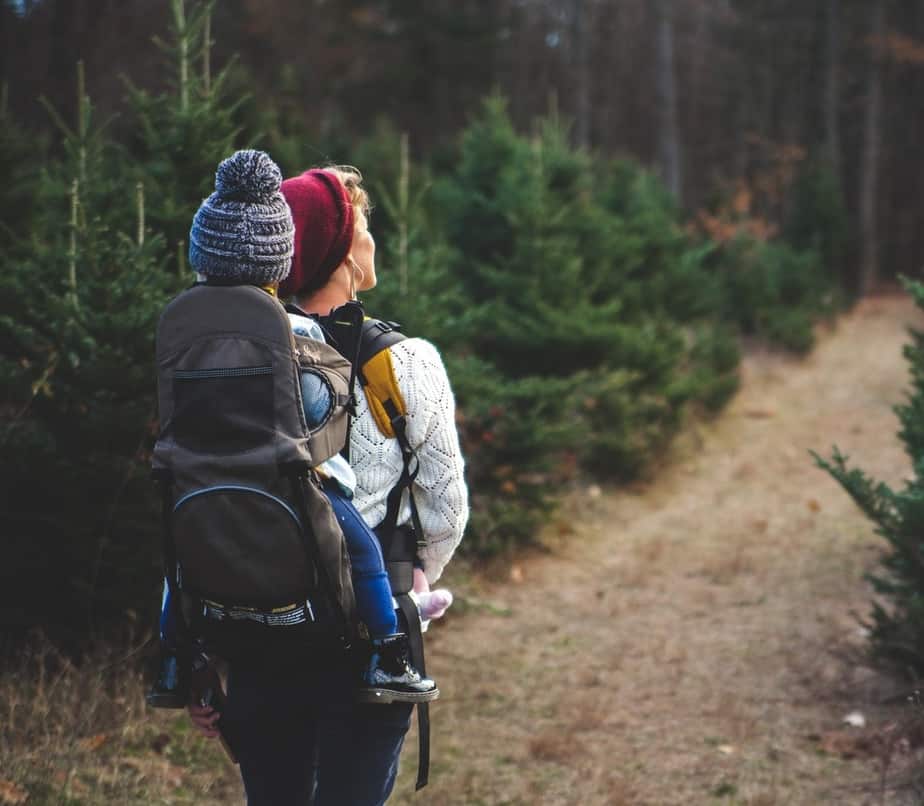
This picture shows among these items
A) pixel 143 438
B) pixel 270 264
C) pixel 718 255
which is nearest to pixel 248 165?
pixel 270 264

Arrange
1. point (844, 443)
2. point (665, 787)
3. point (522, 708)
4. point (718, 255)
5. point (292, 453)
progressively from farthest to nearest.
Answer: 1. point (718, 255)
2. point (844, 443)
3. point (522, 708)
4. point (665, 787)
5. point (292, 453)

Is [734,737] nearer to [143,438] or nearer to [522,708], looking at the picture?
[522,708]

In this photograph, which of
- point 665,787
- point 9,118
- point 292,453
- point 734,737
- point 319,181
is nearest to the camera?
point 292,453

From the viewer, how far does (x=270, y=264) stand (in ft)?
7.34

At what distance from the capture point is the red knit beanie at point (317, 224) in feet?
8.06

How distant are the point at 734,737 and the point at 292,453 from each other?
3.65 metres

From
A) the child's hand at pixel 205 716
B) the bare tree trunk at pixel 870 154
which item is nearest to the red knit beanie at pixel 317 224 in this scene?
the child's hand at pixel 205 716

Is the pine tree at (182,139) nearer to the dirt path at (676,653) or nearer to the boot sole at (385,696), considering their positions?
the dirt path at (676,653)

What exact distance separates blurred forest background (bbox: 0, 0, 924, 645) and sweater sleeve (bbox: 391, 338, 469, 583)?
2.42 metres

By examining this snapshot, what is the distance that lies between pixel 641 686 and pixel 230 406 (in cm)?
421

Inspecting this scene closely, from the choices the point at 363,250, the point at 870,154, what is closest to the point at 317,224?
the point at 363,250

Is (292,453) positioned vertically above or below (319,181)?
below

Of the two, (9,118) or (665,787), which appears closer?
Result: (665,787)

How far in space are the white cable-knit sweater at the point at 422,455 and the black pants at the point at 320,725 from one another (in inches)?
16.0
